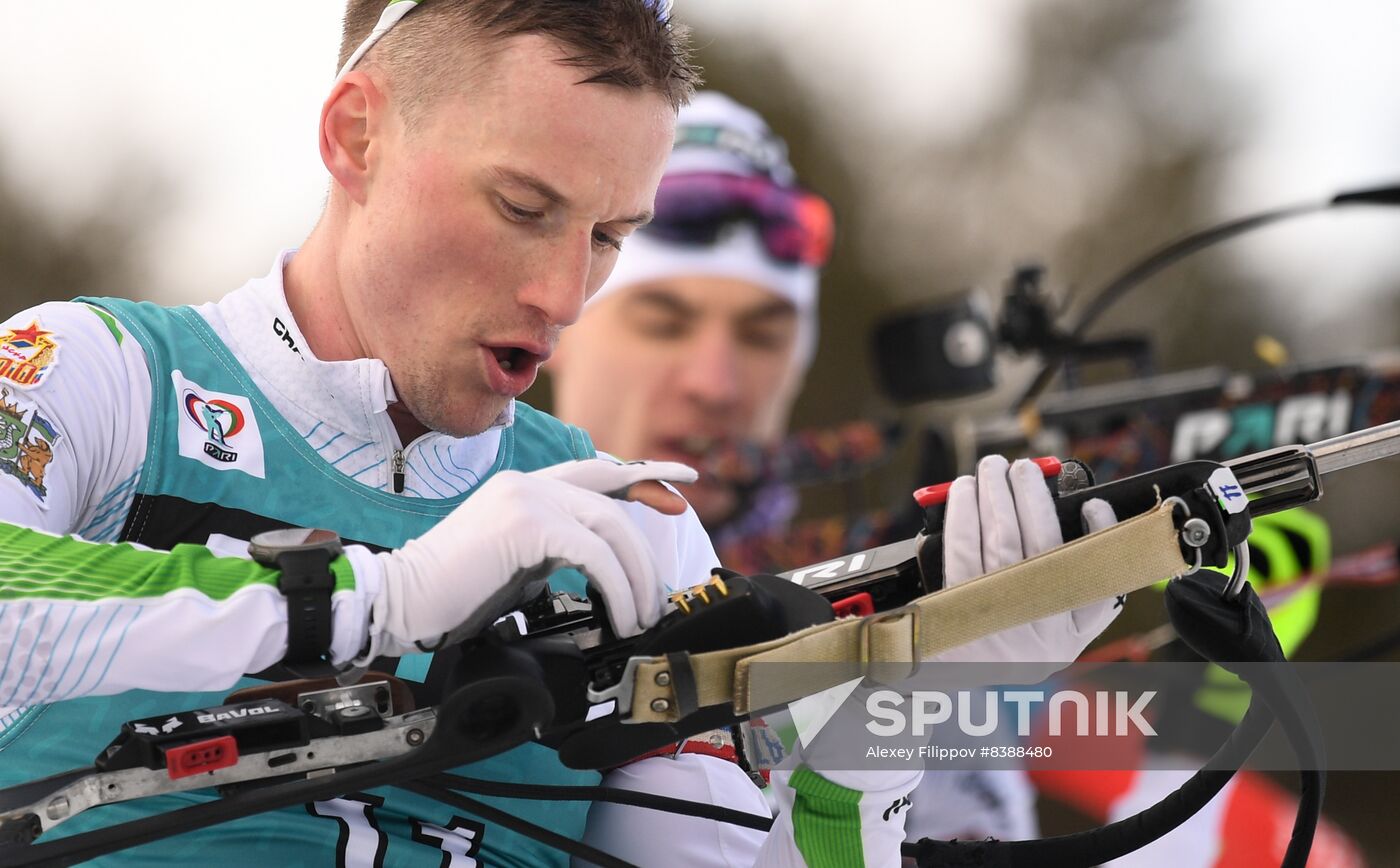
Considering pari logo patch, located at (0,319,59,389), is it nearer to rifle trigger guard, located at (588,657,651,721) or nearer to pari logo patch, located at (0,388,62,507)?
pari logo patch, located at (0,388,62,507)

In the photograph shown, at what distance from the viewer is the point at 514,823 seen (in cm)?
156

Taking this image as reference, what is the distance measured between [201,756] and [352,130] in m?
0.84

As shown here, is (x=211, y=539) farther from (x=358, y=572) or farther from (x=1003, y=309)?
(x=1003, y=309)

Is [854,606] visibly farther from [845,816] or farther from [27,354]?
[27,354]

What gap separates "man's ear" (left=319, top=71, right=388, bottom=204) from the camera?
181 centimetres

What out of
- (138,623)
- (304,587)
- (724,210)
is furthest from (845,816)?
(724,210)

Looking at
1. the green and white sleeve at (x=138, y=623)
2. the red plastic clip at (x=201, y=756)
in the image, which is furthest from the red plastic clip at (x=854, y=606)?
the red plastic clip at (x=201, y=756)

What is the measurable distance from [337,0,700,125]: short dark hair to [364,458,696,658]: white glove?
552 mm

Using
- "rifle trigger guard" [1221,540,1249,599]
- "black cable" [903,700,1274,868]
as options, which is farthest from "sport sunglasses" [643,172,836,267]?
"rifle trigger guard" [1221,540,1249,599]

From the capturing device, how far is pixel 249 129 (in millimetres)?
7770

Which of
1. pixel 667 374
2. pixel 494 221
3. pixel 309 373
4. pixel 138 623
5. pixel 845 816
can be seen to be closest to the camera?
pixel 138 623

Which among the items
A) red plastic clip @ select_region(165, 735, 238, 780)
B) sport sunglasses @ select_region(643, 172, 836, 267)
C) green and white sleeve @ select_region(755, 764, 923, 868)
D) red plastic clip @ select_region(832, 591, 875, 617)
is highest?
sport sunglasses @ select_region(643, 172, 836, 267)
